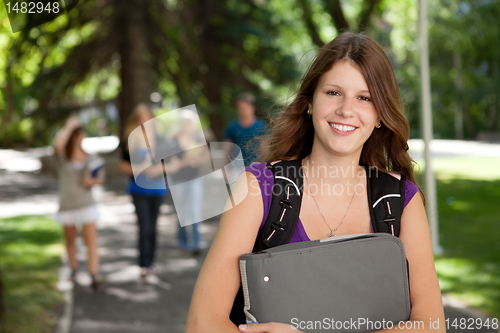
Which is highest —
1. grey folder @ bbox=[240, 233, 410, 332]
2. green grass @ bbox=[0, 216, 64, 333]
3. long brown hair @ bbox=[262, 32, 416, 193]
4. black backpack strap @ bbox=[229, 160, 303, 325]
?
long brown hair @ bbox=[262, 32, 416, 193]

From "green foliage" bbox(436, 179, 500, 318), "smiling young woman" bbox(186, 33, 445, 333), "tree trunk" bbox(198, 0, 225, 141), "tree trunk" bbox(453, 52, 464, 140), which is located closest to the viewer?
"smiling young woman" bbox(186, 33, 445, 333)

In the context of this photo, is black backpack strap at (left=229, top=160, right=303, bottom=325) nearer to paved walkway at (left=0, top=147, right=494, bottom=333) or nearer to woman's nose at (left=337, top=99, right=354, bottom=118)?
woman's nose at (left=337, top=99, right=354, bottom=118)

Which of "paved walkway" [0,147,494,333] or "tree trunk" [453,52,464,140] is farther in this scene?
"tree trunk" [453,52,464,140]

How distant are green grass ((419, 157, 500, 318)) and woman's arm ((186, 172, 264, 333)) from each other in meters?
1.13

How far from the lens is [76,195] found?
6.10m

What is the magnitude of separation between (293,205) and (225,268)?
0.33 metres

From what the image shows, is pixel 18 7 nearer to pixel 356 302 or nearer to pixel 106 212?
pixel 356 302

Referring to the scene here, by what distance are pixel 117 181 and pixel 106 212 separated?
5.74 meters

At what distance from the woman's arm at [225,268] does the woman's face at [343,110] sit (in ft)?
1.25

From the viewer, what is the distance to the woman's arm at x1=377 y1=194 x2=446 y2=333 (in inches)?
67.1

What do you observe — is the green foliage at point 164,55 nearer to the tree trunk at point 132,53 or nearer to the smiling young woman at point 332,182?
the tree trunk at point 132,53

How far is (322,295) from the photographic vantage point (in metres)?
1.59

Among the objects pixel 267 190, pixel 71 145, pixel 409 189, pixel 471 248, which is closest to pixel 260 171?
pixel 267 190

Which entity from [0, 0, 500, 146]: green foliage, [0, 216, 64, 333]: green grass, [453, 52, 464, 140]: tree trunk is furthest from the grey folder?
[453, 52, 464, 140]: tree trunk
